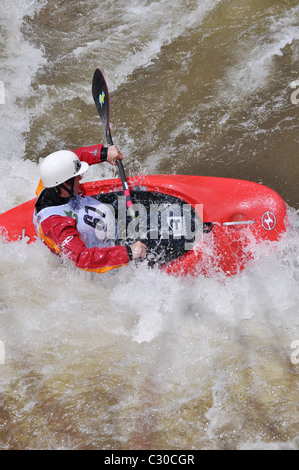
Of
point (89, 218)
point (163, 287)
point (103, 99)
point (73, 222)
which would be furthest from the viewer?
point (103, 99)

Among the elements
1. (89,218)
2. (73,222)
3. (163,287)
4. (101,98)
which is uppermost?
(101,98)

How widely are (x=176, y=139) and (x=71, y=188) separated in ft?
7.08

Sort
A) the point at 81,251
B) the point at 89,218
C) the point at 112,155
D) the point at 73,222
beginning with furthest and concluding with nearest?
the point at 112,155 → the point at 89,218 → the point at 73,222 → the point at 81,251

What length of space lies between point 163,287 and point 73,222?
86cm

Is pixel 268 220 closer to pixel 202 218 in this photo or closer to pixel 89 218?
pixel 202 218

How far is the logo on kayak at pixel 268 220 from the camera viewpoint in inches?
138

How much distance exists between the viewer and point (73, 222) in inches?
123

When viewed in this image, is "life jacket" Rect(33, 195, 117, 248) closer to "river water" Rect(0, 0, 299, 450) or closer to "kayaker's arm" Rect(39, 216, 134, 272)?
"kayaker's arm" Rect(39, 216, 134, 272)

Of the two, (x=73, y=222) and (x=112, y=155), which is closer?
(x=73, y=222)

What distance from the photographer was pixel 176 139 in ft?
16.7

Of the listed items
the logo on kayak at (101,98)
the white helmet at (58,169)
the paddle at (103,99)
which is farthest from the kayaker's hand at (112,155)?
the logo on kayak at (101,98)

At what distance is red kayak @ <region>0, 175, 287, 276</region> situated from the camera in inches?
135

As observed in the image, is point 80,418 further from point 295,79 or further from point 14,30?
point 14,30

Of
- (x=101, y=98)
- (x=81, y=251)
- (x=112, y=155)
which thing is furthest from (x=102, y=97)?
(x=81, y=251)
